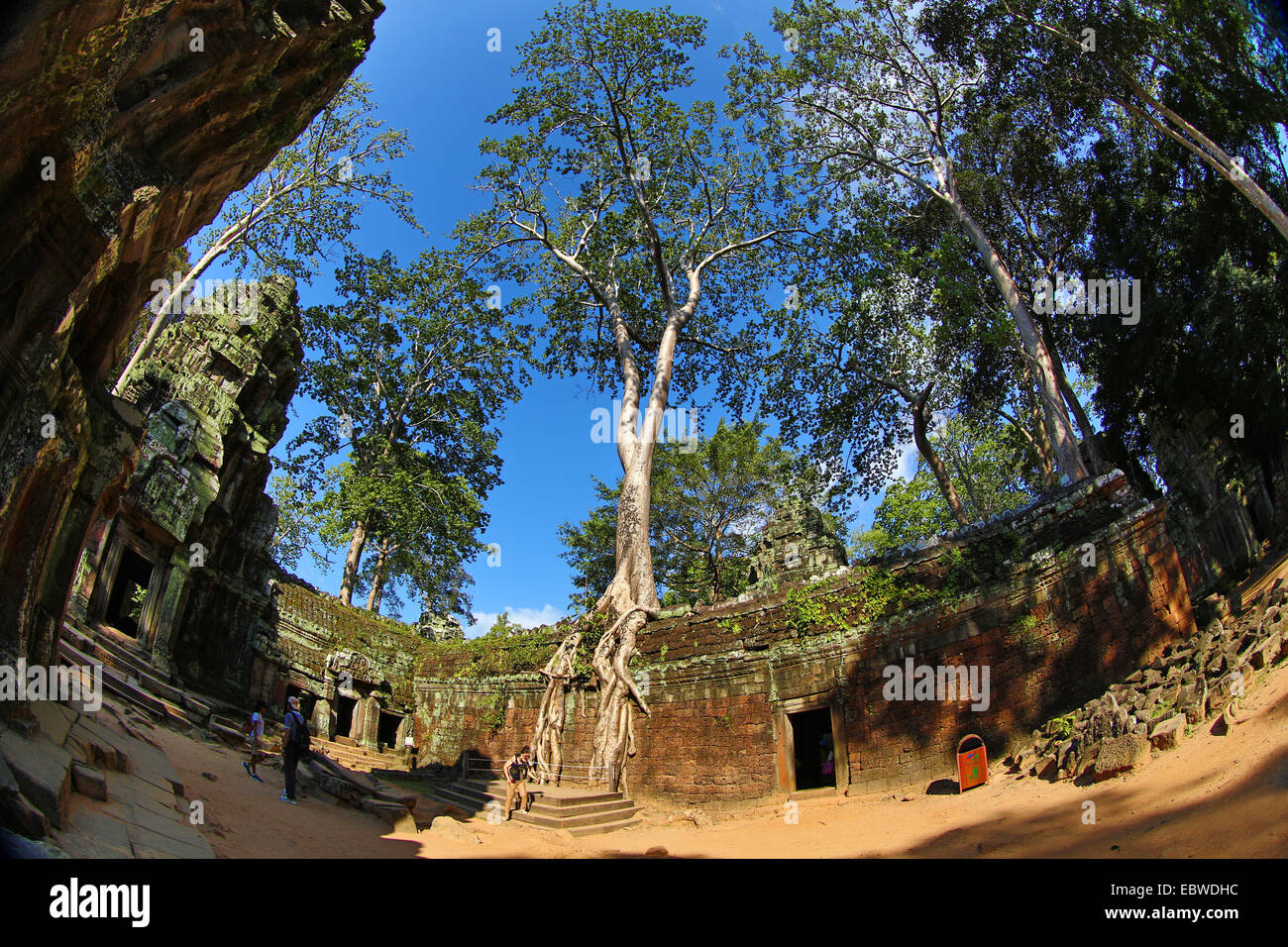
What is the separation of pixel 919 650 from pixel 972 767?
1692 millimetres

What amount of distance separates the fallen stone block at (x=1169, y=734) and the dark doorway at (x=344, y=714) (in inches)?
678

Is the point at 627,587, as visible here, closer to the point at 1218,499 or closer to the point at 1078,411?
the point at 1078,411

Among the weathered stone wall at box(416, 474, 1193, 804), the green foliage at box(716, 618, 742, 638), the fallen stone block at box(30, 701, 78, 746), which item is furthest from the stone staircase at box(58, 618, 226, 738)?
the green foliage at box(716, 618, 742, 638)

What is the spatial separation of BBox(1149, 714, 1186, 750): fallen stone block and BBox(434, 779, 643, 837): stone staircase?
7072 mm

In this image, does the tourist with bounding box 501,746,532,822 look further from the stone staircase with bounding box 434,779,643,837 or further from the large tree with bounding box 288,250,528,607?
the large tree with bounding box 288,250,528,607

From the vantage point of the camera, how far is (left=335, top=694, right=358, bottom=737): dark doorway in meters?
16.7

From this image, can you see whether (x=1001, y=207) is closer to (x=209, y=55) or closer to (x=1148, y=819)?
(x=1148, y=819)

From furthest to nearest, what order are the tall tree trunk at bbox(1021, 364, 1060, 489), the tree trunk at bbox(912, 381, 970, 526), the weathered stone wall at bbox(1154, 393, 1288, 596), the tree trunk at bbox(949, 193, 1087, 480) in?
1. the tree trunk at bbox(912, 381, 970, 526)
2. the tall tree trunk at bbox(1021, 364, 1060, 489)
3. the weathered stone wall at bbox(1154, 393, 1288, 596)
4. the tree trunk at bbox(949, 193, 1087, 480)

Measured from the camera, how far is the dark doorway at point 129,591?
12883 mm

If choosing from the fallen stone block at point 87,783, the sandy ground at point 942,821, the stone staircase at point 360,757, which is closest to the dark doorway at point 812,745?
the sandy ground at point 942,821

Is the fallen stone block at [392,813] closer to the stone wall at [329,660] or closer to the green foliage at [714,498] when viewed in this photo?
the stone wall at [329,660]

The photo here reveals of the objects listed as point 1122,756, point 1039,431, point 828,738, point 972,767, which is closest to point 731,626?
point 828,738

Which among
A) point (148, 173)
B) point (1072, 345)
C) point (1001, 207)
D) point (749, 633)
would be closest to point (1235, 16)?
point (1001, 207)

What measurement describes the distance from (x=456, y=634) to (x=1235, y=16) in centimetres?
2989
